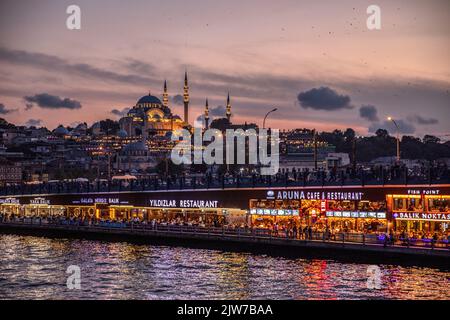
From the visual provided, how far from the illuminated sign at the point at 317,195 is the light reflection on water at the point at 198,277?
26.0ft

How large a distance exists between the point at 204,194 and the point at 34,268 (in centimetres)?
2065

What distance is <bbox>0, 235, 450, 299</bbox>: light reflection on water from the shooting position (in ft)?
147

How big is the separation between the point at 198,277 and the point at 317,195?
1745 cm

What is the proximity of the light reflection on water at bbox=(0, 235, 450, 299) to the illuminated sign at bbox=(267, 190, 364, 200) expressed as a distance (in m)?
7.92

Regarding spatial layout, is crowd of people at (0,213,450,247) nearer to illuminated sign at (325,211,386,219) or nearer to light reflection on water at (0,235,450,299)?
illuminated sign at (325,211,386,219)

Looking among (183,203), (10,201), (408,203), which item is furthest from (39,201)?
(408,203)

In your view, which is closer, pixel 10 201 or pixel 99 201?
pixel 99 201

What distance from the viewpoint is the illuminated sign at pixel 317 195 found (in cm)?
6274

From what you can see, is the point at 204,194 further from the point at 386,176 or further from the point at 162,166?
the point at 162,166

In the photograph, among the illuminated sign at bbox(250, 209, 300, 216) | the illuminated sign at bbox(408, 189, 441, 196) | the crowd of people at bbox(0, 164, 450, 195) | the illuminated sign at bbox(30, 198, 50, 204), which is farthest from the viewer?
Answer: the illuminated sign at bbox(30, 198, 50, 204)

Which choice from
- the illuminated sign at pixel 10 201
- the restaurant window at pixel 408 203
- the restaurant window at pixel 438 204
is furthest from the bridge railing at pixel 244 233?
the illuminated sign at pixel 10 201

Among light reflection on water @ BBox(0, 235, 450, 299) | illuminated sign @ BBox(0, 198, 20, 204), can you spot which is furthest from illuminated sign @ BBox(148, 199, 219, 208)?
illuminated sign @ BBox(0, 198, 20, 204)

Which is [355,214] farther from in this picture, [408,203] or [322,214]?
[408,203]

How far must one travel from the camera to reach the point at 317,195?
64.9 m
